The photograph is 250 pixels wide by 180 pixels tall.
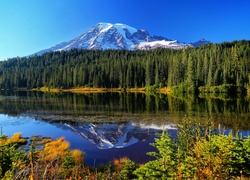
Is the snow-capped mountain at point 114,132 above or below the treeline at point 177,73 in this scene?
below

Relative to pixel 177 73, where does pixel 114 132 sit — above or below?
below

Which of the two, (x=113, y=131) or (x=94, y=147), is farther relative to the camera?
(x=113, y=131)

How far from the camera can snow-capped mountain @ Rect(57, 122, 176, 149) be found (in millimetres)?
33356

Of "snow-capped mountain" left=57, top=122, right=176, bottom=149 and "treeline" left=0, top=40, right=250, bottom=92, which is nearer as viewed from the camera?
"snow-capped mountain" left=57, top=122, right=176, bottom=149

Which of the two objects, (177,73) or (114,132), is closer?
(114,132)

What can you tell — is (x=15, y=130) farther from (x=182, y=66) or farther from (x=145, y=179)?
(x=182, y=66)

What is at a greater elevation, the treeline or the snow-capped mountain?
the treeline

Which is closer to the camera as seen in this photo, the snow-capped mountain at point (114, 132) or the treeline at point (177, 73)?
the snow-capped mountain at point (114, 132)

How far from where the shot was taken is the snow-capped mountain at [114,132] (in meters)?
33.4

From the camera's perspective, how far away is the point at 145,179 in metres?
11.8

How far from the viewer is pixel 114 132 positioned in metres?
38.8

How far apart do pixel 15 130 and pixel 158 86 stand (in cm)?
11567

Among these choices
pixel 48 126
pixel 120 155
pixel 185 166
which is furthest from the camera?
pixel 48 126

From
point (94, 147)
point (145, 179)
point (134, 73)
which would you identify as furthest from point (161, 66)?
point (145, 179)
